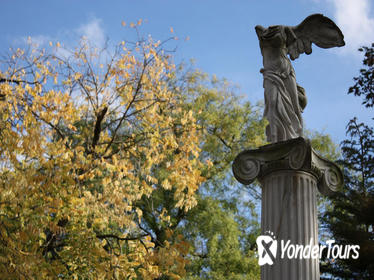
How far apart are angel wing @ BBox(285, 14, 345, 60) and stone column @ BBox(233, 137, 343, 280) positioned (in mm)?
1984

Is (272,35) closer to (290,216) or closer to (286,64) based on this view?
(286,64)

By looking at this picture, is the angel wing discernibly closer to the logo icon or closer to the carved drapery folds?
the carved drapery folds

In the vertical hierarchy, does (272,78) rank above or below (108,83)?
below

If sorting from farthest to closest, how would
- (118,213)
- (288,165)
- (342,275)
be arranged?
(342,275) < (118,213) < (288,165)

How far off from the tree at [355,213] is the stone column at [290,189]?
12933 millimetres

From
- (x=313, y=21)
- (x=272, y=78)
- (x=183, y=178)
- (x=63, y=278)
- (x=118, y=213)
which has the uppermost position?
(x=313, y=21)

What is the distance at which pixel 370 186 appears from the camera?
74.8ft

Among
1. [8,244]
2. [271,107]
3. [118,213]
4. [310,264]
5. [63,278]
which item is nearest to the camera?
[310,264]

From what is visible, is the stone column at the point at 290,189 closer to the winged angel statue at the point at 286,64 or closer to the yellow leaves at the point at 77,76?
the winged angel statue at the point at 286,64

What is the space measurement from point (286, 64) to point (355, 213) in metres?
15.3

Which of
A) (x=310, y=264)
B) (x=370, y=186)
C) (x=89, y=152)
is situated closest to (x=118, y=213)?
(x=89, y=152)

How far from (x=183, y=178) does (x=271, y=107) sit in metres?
3.96

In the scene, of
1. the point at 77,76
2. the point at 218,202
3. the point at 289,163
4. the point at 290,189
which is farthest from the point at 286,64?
the point at 218,202

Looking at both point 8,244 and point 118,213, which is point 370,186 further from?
point 8,244
